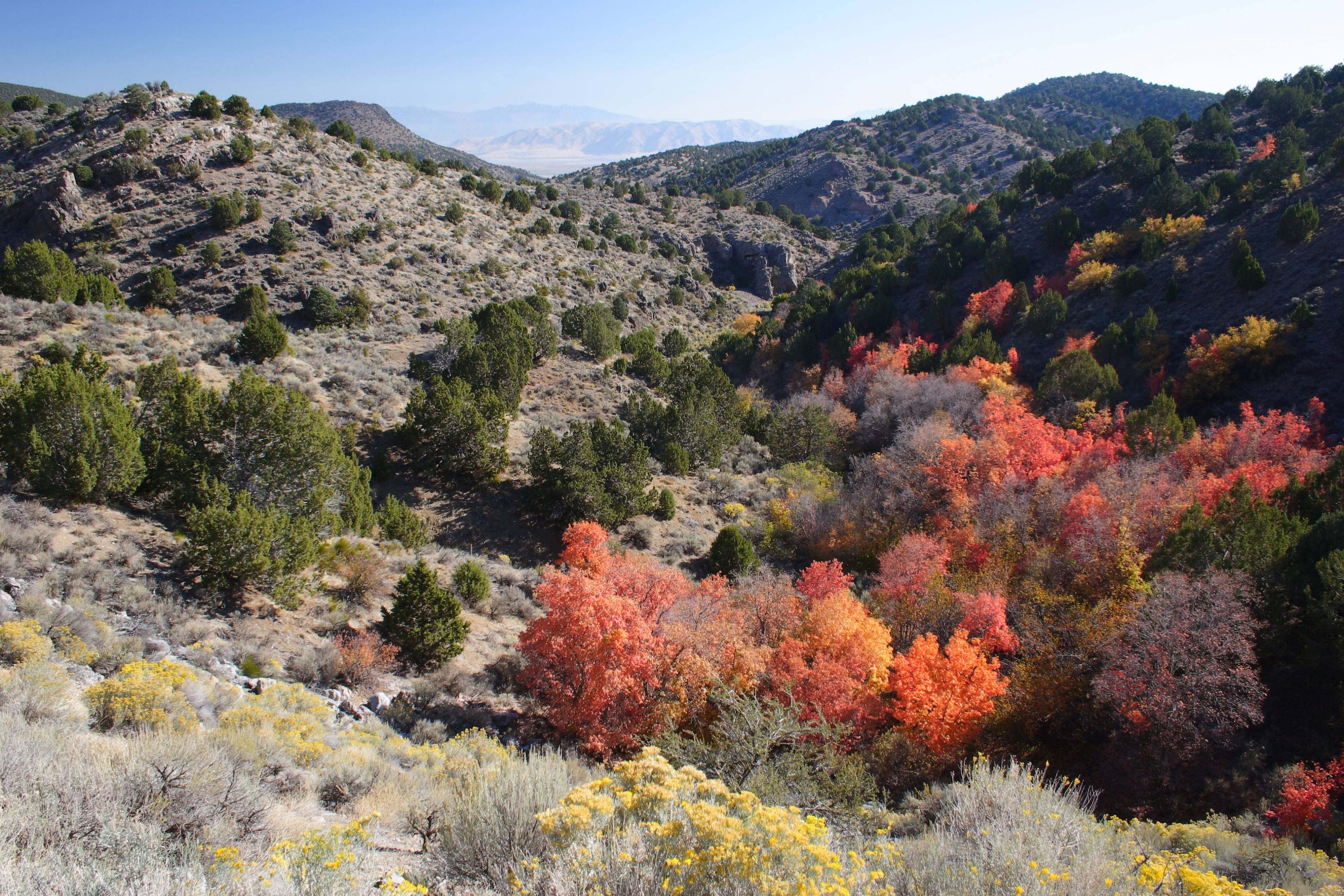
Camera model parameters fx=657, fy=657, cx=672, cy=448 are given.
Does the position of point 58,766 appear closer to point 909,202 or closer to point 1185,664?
point 1185,664

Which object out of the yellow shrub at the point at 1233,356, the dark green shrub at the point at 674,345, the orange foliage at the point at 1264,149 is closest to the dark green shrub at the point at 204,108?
the dark green shrub at the point at 674,345

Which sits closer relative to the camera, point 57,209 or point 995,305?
point 57,209

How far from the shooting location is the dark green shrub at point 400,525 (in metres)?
23.9

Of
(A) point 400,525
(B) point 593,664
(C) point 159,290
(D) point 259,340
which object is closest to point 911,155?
(C) point 159,290

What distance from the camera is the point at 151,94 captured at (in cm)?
5716

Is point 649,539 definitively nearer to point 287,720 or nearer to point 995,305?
point 287,720

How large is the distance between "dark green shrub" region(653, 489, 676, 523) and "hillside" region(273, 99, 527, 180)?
86.7 m

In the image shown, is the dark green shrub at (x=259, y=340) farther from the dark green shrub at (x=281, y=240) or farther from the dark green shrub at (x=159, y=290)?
the dark green shrub at (x=281, y=240)

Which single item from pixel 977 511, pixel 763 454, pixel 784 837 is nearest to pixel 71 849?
pixel 784 837

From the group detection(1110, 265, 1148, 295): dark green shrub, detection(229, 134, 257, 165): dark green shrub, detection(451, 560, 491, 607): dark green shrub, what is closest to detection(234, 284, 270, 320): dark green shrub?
detection(229, 134, 257, 165): dark green shrub

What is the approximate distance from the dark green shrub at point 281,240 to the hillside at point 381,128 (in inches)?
2166

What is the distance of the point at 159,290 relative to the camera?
4309cm

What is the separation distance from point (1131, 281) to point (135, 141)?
7802 cm

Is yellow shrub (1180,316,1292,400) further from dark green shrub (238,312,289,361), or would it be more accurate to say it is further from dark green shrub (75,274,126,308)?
dark green shrub (75,274,126,308)
